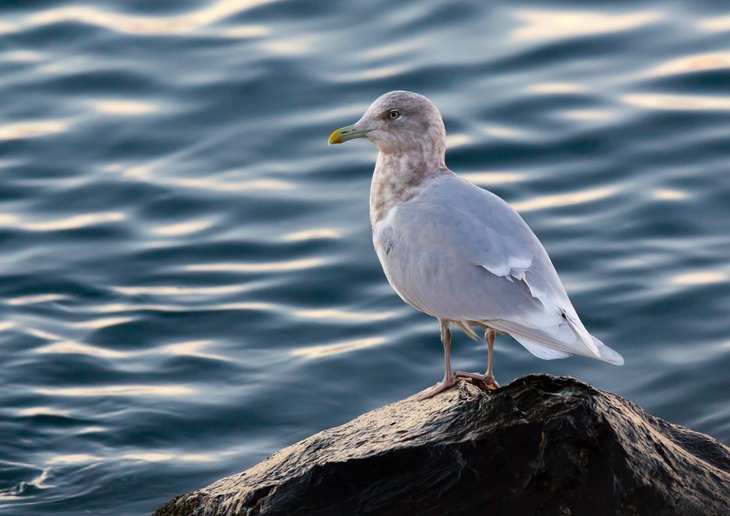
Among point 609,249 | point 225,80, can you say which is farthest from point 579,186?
point 225,80

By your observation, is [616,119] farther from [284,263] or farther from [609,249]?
[284,263]

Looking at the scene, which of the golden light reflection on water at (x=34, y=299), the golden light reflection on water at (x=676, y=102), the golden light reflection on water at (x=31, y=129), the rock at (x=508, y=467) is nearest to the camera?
the rock at (x=508, y=467)

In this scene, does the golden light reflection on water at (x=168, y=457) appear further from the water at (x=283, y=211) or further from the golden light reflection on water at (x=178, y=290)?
the golden light reflection on water at (x=178, y=290)

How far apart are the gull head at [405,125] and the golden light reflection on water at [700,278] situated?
15.8ft

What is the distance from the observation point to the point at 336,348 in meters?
10.4

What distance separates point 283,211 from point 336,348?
2.05 meters

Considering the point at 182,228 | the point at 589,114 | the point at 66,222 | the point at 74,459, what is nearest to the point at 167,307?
the point at 182,228

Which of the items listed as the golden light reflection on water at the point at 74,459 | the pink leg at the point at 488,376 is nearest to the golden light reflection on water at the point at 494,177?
the golden light reflection on water at the point at 74,459

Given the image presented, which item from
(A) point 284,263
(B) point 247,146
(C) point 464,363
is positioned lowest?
(C) point 464,363

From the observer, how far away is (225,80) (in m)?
13.8

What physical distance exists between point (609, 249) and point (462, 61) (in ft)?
11.5

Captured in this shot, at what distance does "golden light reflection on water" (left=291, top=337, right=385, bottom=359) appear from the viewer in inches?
407

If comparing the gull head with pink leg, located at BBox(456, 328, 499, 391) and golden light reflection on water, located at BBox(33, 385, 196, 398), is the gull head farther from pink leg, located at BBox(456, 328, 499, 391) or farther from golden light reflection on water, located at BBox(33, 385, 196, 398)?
golden light reflection on water, located at BBox(33, 385, 196, 398)

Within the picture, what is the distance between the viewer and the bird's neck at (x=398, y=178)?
6645 mm
